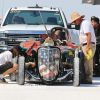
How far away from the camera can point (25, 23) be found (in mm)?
12875

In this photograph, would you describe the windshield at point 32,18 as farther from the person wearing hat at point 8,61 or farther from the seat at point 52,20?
the person wearing hat at point 8,61

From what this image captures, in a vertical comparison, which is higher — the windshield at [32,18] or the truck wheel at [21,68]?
the windshield at [32,18]

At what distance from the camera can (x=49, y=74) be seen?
323 inches

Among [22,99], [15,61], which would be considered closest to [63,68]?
[15,61]

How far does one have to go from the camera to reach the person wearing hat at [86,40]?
356 inches

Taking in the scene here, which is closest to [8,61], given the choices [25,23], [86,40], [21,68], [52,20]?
[21,68]

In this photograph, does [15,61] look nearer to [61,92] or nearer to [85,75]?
[85,75]

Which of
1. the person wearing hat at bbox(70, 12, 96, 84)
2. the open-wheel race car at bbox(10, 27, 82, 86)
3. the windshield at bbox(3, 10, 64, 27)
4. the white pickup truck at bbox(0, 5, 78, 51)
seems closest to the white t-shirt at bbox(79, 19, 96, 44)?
the person wearing hat at bbox(70, 12, 96, 84)

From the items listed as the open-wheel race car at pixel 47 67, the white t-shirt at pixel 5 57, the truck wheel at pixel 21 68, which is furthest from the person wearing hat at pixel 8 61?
the truck wheel at pixel 21 68

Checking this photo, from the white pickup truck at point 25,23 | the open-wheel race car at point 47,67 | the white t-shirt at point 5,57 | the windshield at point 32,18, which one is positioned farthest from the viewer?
the windshield at point 32,18

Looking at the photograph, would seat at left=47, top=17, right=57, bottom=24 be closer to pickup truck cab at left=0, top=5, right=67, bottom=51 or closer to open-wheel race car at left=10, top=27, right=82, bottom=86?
pickup truck cab at left=0, top=5, right=67, bottom=51

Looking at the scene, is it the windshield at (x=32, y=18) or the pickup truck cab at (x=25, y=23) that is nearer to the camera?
the pickup truck cab at (x=25, y=23)

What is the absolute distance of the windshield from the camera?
42.3 ft

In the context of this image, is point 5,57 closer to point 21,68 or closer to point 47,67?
point 21,68
